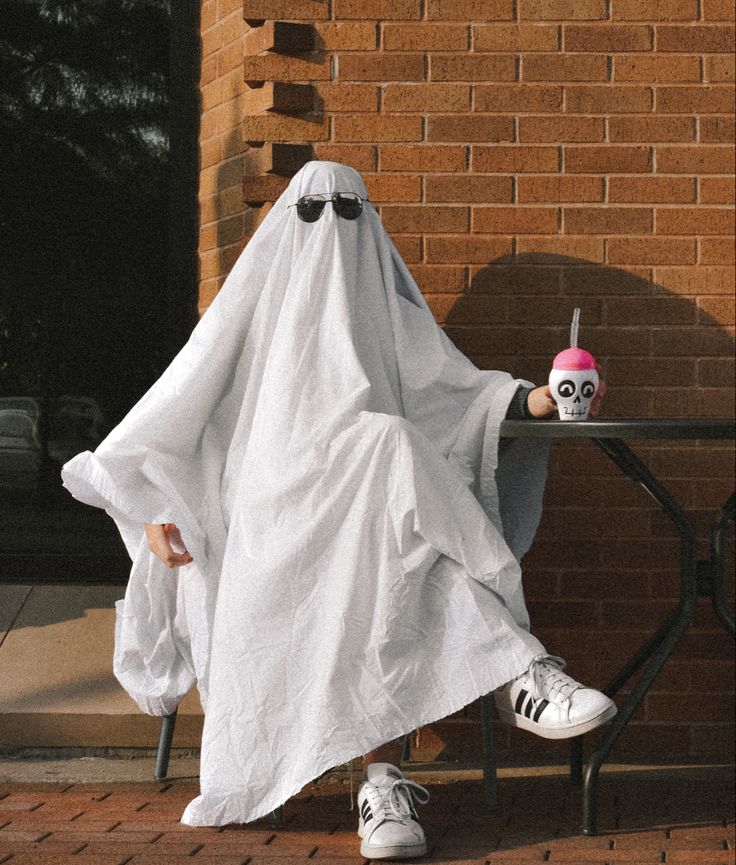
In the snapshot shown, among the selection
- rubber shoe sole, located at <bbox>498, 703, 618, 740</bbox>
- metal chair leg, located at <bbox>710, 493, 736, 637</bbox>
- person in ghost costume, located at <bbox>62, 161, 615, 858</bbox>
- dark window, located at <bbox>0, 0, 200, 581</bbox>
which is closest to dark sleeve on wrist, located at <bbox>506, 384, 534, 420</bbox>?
person in ghost costume, located at <bbox>62, 161, 615, 858</bbox>

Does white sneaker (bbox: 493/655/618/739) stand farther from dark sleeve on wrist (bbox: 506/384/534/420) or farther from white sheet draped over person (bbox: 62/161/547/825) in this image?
dark sleeve on wrist (bbox: 506/384/534/420)

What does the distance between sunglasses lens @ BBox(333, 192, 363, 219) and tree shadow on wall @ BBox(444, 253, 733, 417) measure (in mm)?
642

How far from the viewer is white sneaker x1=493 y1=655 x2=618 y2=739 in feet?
10.3

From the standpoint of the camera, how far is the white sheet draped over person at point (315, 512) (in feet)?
10.8

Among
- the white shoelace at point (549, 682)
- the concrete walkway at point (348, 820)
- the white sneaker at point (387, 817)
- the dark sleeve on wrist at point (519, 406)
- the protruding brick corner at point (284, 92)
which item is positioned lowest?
the concrete walkway at point (348, 820)

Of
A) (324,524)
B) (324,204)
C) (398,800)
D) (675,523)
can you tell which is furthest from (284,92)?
(398,800)

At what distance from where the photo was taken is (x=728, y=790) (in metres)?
3.87

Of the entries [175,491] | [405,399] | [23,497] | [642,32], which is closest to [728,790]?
[405,399]

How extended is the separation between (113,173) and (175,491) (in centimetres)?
190

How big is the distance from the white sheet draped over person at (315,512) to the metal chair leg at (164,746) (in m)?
0.09

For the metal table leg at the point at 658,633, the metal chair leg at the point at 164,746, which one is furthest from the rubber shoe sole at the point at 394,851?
the metal chair leg at the point at 164,746

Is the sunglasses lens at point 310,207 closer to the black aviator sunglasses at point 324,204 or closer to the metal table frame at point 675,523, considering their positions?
the black aviator sunglasses at point 324,204

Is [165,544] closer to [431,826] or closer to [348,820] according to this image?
[348,820]

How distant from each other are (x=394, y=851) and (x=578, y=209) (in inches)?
87.7
